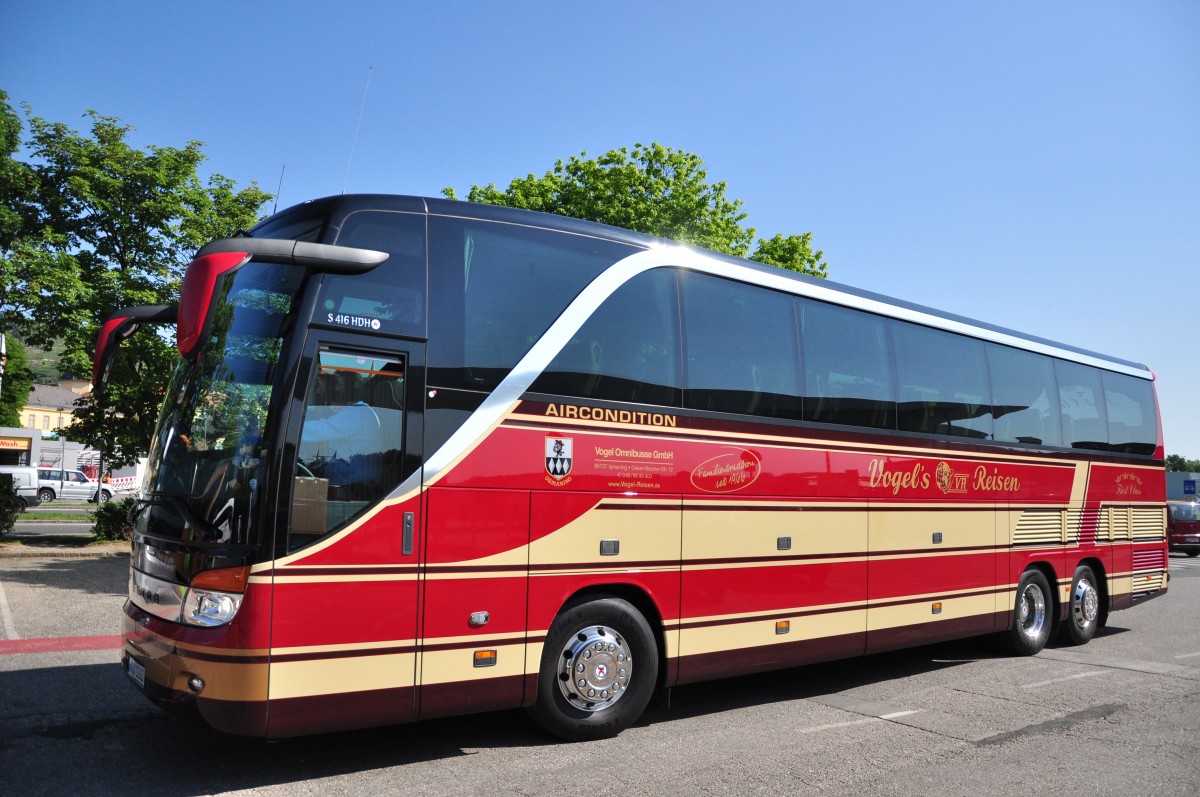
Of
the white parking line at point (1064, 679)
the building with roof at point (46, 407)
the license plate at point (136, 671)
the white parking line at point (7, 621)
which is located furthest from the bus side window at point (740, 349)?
the building with roof at point (46, 407)

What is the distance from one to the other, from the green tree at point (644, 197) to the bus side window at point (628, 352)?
56.0ft

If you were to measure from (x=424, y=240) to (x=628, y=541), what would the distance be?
2.65 m

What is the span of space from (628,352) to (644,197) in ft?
62.2

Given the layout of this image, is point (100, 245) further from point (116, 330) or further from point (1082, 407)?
point (1082, 407)

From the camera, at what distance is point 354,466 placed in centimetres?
547

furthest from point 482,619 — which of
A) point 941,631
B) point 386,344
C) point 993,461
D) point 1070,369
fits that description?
point 1070,369

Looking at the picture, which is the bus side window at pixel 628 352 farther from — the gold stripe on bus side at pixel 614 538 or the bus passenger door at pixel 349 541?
the bus passenger door at pixel 349 541

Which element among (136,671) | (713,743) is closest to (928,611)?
(713,743)

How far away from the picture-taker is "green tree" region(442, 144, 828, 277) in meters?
24.4

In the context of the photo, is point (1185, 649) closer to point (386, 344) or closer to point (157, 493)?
point (386, 344)

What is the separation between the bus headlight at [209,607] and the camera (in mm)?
5058

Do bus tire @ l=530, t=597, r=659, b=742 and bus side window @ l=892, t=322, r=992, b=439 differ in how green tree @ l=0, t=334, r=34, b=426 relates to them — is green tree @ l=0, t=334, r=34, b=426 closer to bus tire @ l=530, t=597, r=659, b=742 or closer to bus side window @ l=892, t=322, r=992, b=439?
bus side window @ l=892, t=322, r=992, b=439

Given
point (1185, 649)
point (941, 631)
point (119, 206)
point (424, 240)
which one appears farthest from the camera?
point (119, 206)

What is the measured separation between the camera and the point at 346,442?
546cm
